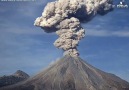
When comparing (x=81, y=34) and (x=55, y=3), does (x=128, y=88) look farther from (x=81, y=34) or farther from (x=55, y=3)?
(x=55, y=3)

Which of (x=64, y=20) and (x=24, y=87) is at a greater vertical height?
(x=64, y=20)

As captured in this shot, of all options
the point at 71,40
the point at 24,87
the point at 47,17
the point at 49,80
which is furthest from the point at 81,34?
the point at 24,87

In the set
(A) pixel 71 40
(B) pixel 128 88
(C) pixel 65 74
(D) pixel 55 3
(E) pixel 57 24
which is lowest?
(B) pixel 128 88

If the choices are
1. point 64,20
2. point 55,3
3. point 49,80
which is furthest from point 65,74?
point 55,3

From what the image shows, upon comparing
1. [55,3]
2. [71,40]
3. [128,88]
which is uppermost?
[55,3]

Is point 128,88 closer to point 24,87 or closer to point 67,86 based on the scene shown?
point 67,86

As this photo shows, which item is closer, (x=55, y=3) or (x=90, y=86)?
(x=90, y=86)
